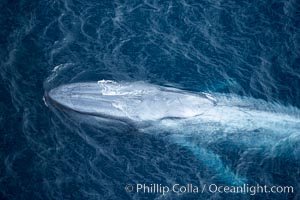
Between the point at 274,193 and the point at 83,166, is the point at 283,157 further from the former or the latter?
the point at 83,166

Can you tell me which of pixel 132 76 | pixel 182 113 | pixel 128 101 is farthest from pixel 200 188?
pixel 132 76

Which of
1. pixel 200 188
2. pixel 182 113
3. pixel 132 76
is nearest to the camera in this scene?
pixel 200 188

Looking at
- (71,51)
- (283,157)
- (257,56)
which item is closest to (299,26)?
(257,56)

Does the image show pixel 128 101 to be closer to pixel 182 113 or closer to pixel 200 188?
pixel 182 113

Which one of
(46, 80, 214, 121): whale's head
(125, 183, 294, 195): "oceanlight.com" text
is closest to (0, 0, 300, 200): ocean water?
(125, 183, 294, 195): "oceanlight.com" text

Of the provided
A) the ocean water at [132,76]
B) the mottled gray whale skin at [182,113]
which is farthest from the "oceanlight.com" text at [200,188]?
the mottled gray whale skin at [182,113]

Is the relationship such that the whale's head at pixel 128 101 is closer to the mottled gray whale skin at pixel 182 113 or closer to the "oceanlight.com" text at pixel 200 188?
the mottled gray whale skin at pixel 182 113

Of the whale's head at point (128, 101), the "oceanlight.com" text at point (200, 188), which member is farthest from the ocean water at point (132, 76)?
the whale's head at point (128, 101)

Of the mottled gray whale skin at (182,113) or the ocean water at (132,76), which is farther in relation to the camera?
the mottled gray whale skin at (182,113)

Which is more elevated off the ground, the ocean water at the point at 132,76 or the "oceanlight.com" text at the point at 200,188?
the ocean water at the point at 132,76
